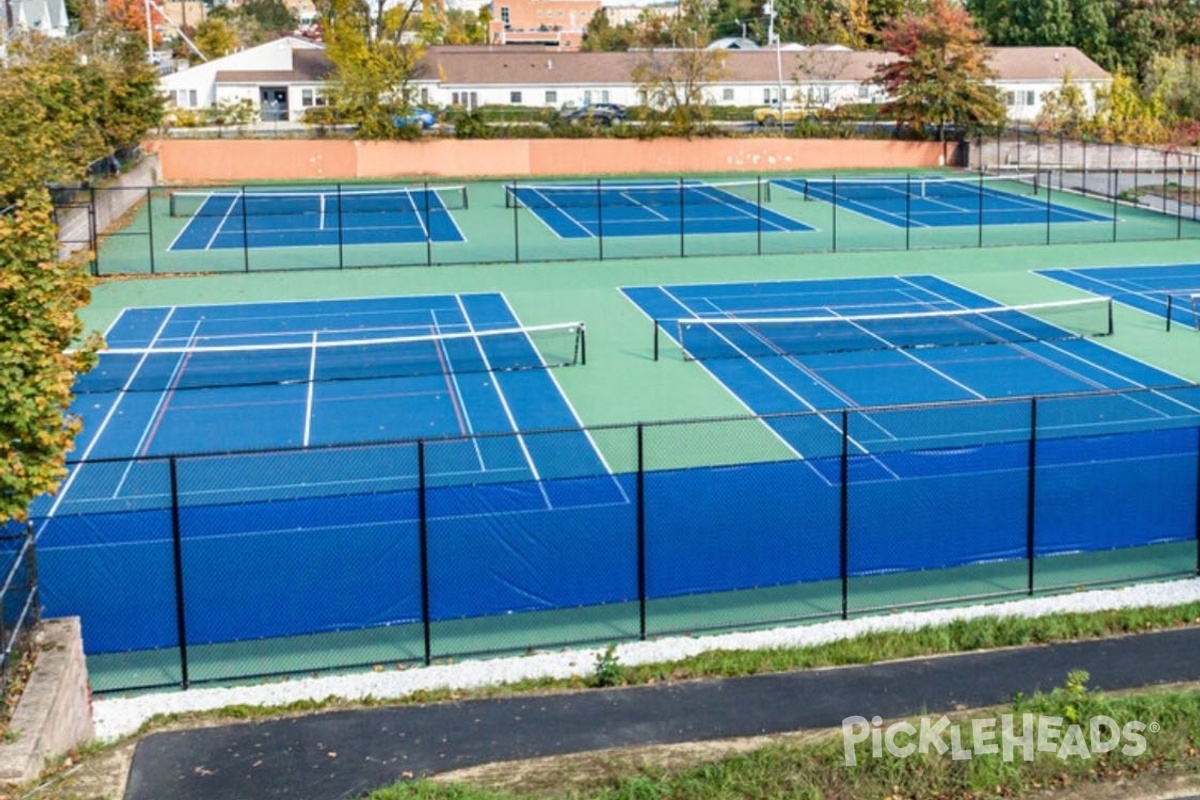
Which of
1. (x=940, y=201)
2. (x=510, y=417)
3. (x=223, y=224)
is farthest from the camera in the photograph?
(x=940, y=201)

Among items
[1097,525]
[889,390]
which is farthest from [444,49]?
[1097,525]

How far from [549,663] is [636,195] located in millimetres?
48228

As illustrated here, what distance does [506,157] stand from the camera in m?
70.7

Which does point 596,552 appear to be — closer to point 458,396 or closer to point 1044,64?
point 458,396

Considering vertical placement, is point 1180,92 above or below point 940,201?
above

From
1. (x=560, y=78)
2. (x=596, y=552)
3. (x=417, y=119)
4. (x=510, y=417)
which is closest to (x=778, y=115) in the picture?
(x=560, y=78)

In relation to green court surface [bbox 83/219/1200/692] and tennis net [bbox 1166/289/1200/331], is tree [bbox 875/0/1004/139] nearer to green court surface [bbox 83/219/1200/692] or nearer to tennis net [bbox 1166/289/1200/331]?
green court surface [bbox 83/219/1200/692]

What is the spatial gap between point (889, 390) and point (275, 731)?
1759 cm

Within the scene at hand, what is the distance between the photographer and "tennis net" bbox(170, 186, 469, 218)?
57.0 m

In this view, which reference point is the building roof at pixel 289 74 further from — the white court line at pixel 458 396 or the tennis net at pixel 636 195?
the white court line at pixel 458 396

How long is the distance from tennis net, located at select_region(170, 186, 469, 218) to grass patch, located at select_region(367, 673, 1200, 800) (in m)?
45.4

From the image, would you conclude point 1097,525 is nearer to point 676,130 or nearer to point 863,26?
point 676,130

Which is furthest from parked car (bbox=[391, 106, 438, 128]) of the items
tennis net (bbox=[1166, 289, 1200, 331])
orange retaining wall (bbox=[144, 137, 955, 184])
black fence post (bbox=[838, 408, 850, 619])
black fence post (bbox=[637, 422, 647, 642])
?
black fence post (bbox=[637, 422, 647, 642])

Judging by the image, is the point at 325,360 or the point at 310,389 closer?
the point at 310,389
